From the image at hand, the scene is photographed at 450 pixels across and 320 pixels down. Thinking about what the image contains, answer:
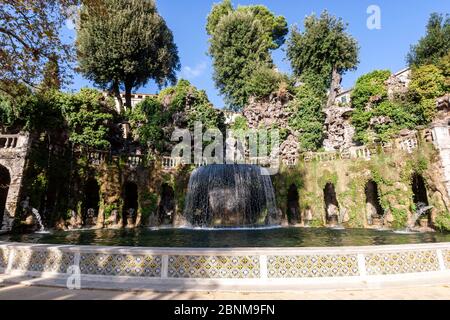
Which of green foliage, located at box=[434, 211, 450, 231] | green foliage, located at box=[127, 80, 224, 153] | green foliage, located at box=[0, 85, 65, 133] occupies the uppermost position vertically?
green foliage, located at box=[127, 80, 224, 153]

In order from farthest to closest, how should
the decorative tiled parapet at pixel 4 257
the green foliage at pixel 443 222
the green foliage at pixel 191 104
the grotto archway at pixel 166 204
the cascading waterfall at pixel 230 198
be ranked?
the green foliage at pixel 191 104 < the grotto archway at pixel 166 204 < the cascading waterfall at pixel 230 198 < the green foliage at pixel 443 222 < the decorative tiled parapet at pixel 4 257

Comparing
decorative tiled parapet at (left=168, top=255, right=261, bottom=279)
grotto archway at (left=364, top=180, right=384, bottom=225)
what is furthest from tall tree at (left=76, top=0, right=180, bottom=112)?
decorative tiled parapet at (left=168, top=255, right=261, bottom=279)

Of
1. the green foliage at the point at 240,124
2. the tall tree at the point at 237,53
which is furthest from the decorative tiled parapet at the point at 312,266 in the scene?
the tall tree at the point at 237,53

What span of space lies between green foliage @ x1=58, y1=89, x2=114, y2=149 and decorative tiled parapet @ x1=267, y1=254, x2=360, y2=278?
21.7m

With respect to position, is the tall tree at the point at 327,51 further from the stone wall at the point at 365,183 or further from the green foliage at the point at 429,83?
the stone wall at the point at 365,183

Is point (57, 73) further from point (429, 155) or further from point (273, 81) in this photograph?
point (273, 81)

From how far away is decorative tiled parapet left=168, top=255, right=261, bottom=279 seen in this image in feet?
16.1

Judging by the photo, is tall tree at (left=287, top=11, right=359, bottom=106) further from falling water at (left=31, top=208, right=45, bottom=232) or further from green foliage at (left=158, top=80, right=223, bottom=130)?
falling water at (left=31, top=208, right=45, bottom=232)

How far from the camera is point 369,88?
27.2m

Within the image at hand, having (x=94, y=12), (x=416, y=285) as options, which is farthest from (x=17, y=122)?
(x=416, y=285)

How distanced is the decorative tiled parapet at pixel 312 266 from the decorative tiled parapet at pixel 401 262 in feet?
1.08

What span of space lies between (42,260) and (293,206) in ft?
59.8

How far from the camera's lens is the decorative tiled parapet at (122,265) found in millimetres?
5020
